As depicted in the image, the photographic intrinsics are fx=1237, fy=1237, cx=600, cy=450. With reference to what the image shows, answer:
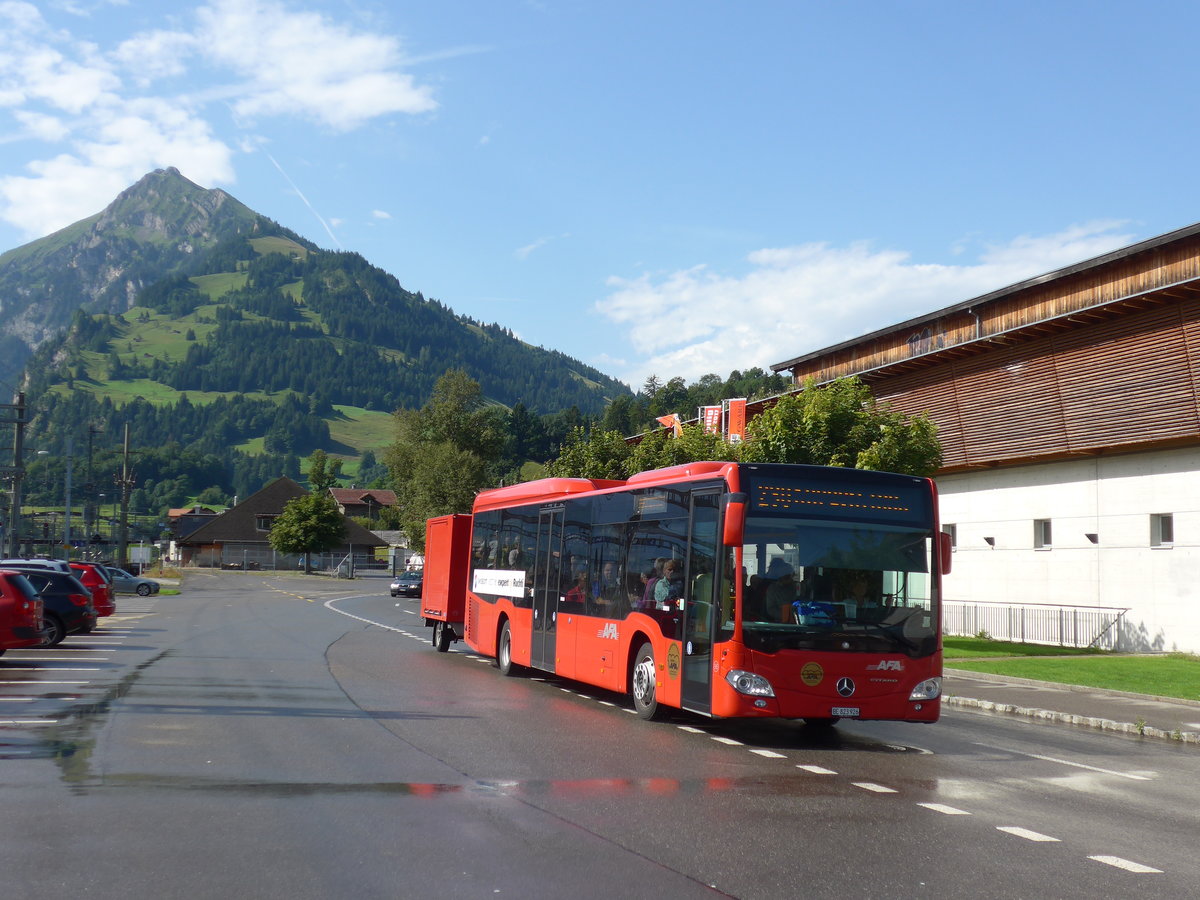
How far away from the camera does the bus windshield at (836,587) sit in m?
13.1

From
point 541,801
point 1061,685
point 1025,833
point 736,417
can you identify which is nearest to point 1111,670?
point 1061,685

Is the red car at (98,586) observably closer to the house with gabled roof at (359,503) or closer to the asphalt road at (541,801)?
the asphalt road at (541,801)

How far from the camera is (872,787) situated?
1062 centimetres

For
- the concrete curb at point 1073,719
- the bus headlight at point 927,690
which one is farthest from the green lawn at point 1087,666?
the bus headlight at point 927,690

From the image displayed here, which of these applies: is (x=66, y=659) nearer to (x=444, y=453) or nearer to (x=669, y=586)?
(x=669, y=586)

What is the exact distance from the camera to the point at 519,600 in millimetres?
20672

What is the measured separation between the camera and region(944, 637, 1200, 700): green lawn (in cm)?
2095

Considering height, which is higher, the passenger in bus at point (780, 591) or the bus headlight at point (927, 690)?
the passenger in bus at point (780, 591)

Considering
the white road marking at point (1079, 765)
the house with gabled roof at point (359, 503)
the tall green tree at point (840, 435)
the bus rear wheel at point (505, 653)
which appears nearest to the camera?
the white road marking at point (1079, 765)

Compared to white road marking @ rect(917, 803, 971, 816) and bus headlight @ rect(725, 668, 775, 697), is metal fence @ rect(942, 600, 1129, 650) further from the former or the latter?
white road marking @ rect(917, 803, 971, 816)

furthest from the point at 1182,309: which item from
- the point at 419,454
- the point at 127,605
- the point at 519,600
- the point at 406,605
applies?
the point at 419,454

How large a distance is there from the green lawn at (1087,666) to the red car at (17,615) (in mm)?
17078

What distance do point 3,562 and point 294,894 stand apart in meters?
25.5

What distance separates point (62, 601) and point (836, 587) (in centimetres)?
2002
